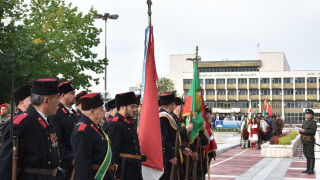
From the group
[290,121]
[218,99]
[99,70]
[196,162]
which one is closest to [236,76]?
[218,99]

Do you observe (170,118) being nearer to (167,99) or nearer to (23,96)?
(167,99)

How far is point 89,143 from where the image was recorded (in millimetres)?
4836

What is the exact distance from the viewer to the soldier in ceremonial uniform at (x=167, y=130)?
7637 millimetres

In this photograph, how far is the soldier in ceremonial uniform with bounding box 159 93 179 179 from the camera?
7637 mm

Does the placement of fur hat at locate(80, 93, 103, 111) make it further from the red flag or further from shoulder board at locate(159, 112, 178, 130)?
shoulder board at locate(159, 112, 178, 130)

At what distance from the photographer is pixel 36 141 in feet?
13.9

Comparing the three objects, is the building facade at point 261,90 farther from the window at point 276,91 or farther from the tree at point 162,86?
the tree at point 162,86

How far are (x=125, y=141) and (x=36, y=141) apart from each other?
180cm

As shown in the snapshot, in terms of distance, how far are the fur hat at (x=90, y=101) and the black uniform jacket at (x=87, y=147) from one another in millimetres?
110

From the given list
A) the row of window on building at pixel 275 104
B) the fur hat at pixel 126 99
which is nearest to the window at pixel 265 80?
the row of window on building at pixel 275 104

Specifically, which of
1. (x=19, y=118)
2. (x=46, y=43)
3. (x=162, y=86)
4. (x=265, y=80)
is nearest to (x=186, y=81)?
(x=265, y=80)

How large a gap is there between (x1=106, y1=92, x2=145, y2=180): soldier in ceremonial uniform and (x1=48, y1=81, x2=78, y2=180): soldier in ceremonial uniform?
23.6 inches

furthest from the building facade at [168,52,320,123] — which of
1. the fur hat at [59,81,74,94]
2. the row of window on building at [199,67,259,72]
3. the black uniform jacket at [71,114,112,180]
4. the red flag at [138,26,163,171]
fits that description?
the black uniform jacket at [71,114,112,180]

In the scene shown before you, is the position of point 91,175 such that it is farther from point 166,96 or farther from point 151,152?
point 166,96
